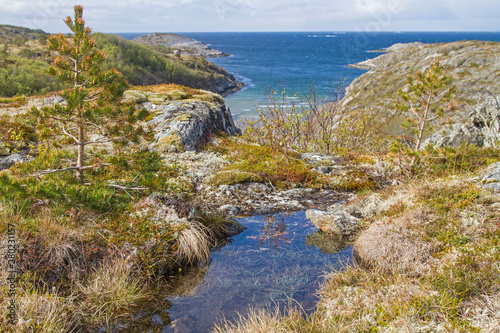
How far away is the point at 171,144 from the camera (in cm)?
1394

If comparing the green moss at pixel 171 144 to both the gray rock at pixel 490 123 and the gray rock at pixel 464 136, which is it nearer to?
the gray rock at pixel 464 136

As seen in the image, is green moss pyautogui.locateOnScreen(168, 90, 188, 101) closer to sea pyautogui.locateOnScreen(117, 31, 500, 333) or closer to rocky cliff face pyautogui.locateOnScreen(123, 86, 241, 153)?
rocky cliff face pyautogui.locateOnScreen(123, 86, 241, 153)

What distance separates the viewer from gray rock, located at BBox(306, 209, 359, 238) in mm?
8555

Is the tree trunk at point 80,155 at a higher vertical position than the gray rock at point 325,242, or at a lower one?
higher

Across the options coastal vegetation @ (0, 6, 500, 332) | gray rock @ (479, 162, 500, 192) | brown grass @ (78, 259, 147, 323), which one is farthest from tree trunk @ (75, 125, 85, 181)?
gray rock @ (479, 162, 500, 192)

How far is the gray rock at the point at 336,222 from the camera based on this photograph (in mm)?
8555

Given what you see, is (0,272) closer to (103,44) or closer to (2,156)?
(2,156)

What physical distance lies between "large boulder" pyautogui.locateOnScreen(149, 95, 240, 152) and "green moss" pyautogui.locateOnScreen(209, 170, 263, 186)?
10.0ft

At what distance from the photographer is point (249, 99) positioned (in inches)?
2148

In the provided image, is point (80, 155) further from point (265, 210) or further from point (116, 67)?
point (116, 67)

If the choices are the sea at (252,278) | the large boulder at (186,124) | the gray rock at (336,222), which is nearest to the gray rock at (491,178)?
the gray rock at (336,222)

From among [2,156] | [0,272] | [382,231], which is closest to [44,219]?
[0,272]

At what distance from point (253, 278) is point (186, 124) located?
9.37 m

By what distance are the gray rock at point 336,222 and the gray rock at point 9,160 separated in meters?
10.3
